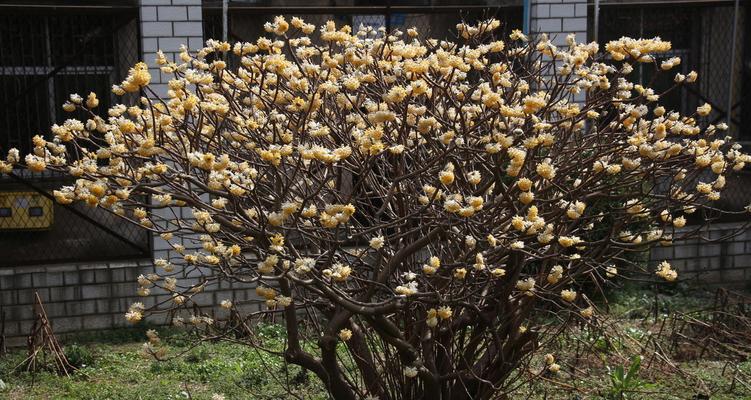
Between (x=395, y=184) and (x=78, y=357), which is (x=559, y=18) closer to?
(x=78, y=357)

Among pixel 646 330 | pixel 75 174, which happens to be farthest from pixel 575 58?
pixel 646 330

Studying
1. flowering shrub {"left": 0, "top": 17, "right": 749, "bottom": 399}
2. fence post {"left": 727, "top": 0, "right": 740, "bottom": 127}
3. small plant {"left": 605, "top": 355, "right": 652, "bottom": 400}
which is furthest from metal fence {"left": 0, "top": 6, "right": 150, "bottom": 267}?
fence post {"left": 727, "top": 0, "right": 740, "bottom": 127}

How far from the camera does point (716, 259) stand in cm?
927

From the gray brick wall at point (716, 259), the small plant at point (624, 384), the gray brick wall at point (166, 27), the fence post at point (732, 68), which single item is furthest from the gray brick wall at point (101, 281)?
the fence post at point (732, 68)

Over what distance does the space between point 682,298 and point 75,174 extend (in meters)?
6.24

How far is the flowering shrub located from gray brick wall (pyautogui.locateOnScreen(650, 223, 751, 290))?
4.49 m

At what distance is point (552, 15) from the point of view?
8508 mm

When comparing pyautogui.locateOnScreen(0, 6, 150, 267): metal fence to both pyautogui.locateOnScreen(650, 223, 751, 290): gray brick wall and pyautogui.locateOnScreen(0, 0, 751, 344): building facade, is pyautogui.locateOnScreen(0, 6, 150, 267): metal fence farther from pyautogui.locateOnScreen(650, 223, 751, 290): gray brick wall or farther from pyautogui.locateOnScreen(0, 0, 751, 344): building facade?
pyautogui.locateOnScreen(650, 223, 751, 290): gray brick wall

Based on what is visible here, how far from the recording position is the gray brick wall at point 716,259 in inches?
358

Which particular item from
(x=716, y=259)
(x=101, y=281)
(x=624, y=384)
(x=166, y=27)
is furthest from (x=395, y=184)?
(x=716, y=259)

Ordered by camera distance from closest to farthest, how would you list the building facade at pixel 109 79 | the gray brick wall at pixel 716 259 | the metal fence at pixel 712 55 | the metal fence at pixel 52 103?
the building facade at pixel 109 79, the metal fence at pixel 52 103, the gray brick wall at pixel 716 259, the metal fence at pixel 712 55

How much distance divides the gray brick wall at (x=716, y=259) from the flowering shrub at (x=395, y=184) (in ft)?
14.7

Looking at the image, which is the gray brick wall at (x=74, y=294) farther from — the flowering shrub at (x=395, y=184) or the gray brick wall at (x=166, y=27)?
the flowering shrub at (x=395, y=184)

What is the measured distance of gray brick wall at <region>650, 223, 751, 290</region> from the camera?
358 inches
